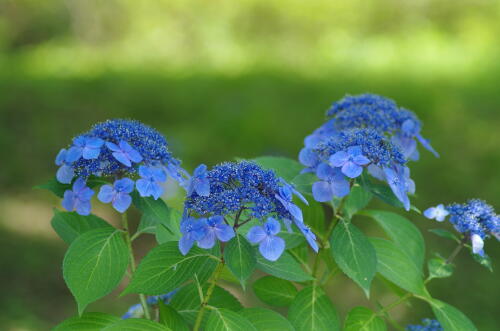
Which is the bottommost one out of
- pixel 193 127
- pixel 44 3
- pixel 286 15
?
pixel 193 127

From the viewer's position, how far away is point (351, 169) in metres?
1.08

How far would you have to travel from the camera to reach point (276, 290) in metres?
1.32

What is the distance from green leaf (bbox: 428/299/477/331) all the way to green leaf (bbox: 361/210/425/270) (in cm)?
14

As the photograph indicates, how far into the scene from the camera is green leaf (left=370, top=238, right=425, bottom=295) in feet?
4.00

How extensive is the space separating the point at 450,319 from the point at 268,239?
1.51 feet

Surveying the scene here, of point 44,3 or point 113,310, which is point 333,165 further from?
point 44,3

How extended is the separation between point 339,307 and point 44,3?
12.2 metres

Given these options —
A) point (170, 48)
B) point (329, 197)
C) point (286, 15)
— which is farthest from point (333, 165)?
point (170, 48)

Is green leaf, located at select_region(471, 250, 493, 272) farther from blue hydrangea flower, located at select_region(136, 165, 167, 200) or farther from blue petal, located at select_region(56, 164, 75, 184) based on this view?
blue petal, located at select_region(56, 164, 75, 184)

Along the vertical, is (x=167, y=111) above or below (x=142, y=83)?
below

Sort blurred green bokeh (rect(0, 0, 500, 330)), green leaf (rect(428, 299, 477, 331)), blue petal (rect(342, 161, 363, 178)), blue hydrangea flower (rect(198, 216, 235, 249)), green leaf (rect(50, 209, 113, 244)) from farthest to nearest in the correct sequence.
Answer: blurred green bokeh (rect(0, 0, 500, 330)), green leaf (rect(50, 209, 113, 244)), green leaf (rect(428, 299, 477, 331)), blue petal (rect(342, 161, 363, 178)), blue hydrangea flower (rect(198, 216, 235, 249))

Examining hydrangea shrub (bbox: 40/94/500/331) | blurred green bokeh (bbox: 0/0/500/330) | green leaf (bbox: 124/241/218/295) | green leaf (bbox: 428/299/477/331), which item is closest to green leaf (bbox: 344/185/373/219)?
hydrangea shrub (bbox: 40/94/500/331)

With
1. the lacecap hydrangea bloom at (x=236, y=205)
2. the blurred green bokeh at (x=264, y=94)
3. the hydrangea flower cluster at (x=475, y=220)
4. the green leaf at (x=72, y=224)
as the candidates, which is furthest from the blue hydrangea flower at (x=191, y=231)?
the blurred green bokeh at (x=264, y=94)

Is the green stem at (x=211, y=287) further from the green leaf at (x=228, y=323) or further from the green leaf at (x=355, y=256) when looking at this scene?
the green leaf at (x=355, y=256)
